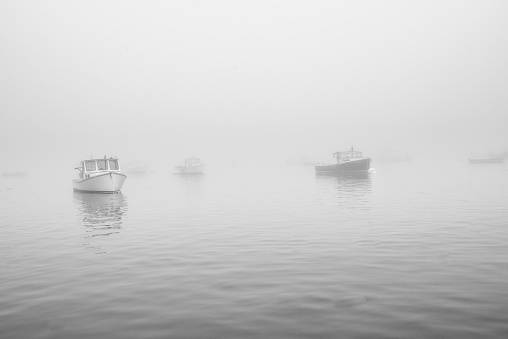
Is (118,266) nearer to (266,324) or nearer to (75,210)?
(266,324)

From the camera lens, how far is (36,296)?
9406 mm

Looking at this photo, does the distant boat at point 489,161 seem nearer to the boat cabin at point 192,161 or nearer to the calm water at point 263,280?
the boat cabin at point 192,161

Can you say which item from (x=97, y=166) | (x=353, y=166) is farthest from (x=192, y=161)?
(x=97, y=166)

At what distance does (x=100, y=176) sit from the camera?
45.4 m

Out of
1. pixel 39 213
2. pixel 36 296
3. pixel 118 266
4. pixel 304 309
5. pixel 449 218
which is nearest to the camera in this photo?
pixel 304 309

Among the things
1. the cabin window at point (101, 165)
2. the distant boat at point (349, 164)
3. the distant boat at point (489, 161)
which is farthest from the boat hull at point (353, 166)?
the distant boat at point (489, 161)

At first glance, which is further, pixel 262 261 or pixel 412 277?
pixel 262 261

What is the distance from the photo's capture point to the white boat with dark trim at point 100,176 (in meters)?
45.7

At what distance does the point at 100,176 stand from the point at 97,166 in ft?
15.3

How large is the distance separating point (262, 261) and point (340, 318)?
5.34m

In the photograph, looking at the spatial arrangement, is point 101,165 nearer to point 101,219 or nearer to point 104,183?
point 104,183

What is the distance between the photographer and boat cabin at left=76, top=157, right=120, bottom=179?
48.0 m

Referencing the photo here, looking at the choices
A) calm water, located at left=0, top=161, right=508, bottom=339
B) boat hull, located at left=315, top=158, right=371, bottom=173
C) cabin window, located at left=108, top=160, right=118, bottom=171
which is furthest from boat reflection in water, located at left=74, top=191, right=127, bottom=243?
boat hull, located at left=315, top=158, right=371, bottom=173

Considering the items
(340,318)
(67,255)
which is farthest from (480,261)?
(67,255)
